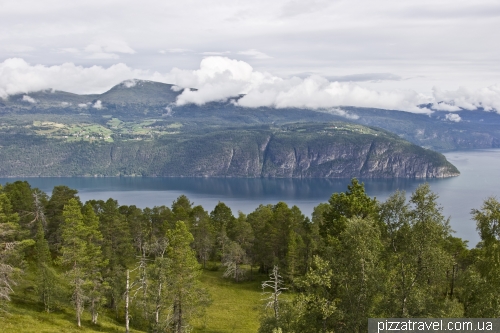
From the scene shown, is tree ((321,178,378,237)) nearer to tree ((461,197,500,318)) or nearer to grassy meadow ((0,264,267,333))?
grassy meadow ((0,264,267,333))

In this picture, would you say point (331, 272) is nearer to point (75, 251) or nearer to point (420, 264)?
point (420, 264)

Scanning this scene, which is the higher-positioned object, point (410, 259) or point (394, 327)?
point (410, 259)

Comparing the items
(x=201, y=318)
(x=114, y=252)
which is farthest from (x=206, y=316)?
(x=114, y=252)

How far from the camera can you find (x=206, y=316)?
47406 millimetres

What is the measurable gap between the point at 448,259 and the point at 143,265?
2205 centimetres

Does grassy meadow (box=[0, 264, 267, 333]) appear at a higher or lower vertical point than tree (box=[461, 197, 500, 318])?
lower

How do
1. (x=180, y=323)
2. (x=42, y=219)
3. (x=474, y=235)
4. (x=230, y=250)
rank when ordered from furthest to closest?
(x=474, y=235), (x=230, y=250), (x=42, y=219), (x=180, y=323)

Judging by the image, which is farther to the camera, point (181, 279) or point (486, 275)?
point (181, 279)

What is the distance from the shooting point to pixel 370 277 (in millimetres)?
21797

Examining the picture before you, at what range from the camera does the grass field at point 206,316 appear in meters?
32.5

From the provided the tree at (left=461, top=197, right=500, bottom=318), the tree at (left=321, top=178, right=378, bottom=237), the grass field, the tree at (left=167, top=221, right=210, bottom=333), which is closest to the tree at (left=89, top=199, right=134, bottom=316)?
the grass field

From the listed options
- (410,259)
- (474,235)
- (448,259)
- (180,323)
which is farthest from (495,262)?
(474,235)

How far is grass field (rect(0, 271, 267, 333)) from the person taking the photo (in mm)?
32500

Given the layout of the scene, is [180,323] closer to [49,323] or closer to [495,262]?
[49,323]
